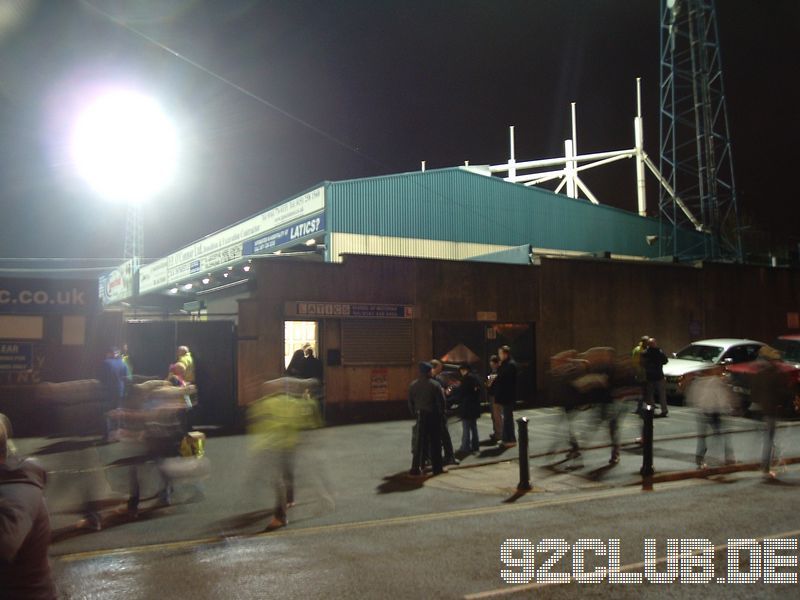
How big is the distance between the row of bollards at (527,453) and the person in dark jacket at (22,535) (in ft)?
23.6

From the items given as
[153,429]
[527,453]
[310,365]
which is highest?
[310,365]

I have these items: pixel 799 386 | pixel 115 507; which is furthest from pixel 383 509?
pixel 799 386

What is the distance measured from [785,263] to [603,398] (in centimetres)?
2282

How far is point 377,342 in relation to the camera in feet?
58.4

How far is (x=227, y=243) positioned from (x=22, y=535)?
79.8 feet

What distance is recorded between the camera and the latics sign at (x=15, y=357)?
14.2 metres

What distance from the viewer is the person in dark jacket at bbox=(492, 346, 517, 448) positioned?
41.5 feet

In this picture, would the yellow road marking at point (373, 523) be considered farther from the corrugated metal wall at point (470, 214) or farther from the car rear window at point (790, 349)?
the corrugated metal wall at point (470, 214)

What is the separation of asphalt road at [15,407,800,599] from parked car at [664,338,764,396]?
5817 millimetres

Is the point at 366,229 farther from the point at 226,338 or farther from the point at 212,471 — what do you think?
the point at 212,471


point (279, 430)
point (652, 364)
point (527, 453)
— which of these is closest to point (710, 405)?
point (527, 453)

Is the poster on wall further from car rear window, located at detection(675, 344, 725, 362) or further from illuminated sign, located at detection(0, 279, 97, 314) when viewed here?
car rear window, located at detection(675, 344, 725, 362)

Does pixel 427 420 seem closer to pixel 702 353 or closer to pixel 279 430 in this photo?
pixel 279 430

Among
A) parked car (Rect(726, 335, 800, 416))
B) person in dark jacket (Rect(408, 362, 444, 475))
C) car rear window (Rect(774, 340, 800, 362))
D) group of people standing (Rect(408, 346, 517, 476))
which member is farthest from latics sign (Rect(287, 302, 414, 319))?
car rear window (Rect(774, 340, 800, 362))
